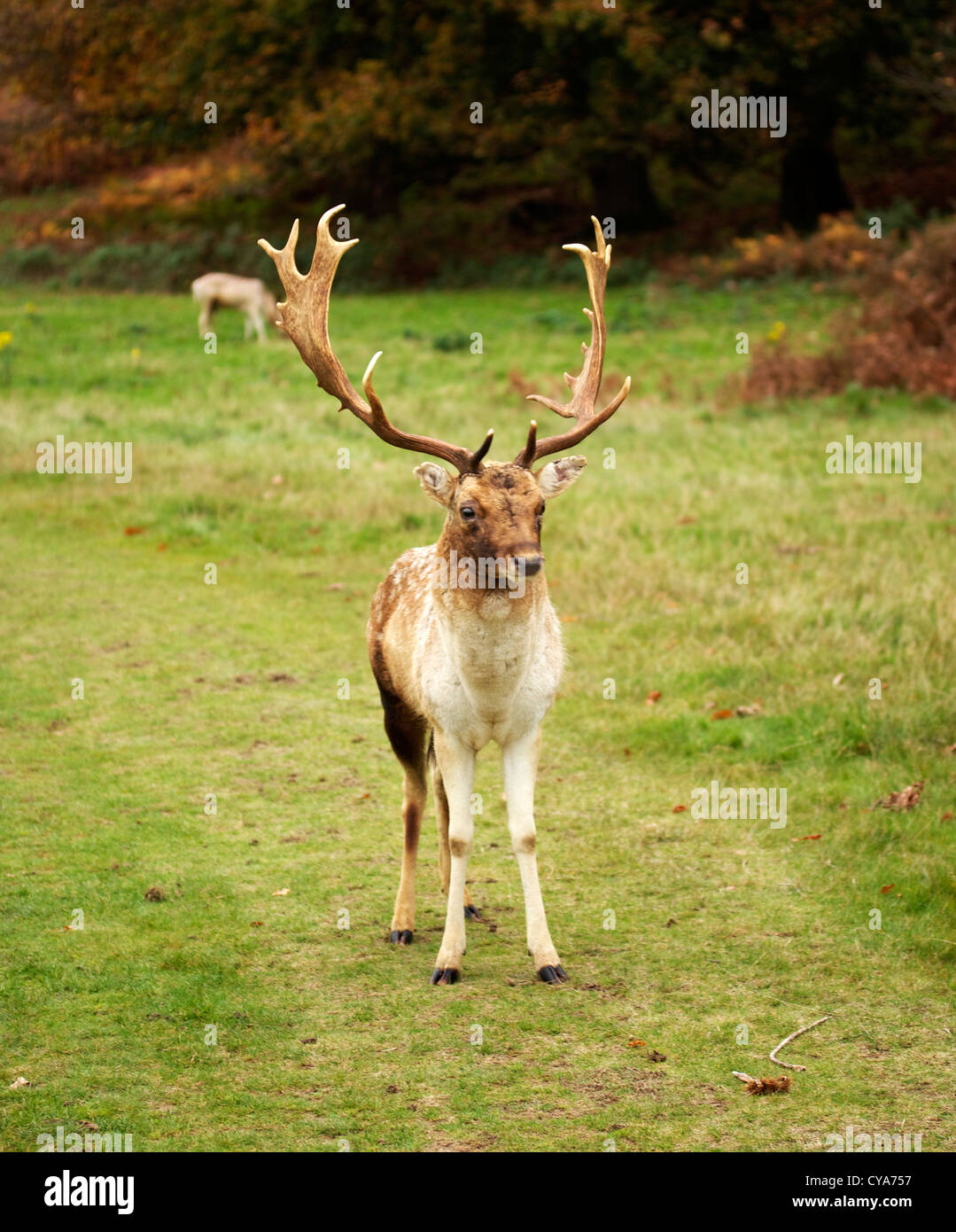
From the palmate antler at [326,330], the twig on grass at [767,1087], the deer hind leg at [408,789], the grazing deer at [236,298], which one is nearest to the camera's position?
the twig on grass at [767,1087]

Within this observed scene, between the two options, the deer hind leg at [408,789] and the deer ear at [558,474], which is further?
the deer hind leg at [408,789]

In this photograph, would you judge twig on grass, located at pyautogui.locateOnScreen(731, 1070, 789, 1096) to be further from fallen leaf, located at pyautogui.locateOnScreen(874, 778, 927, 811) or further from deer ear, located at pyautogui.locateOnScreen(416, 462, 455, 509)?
fallen leaf, located at pyautogui.locateOnScreen(874, 778, 927, 811)

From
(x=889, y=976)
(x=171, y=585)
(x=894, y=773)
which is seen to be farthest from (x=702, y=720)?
(x=171, y=585)

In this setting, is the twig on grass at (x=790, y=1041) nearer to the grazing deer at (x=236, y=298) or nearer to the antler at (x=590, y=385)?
the antler at (x=590, y=385)

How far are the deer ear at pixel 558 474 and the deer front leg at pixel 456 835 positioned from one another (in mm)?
1248

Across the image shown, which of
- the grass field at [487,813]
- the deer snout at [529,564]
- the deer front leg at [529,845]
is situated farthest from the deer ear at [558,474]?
the grass field at [487,813]

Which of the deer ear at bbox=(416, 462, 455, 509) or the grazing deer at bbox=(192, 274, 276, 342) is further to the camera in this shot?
the grazing deer at bbox=(192, 274, 276, 342)

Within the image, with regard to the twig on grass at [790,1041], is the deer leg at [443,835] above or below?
above

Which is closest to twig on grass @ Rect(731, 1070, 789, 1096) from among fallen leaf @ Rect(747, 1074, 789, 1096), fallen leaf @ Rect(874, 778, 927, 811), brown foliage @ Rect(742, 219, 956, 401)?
fallen leaf @ Rect(747, 1074, 789, 1096)

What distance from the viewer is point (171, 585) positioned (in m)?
13.3

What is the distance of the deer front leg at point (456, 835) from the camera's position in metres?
6.31

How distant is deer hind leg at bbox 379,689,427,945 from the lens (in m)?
6.80

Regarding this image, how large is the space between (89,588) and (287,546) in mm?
2186

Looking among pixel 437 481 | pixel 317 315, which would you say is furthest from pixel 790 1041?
pixel 317 315
